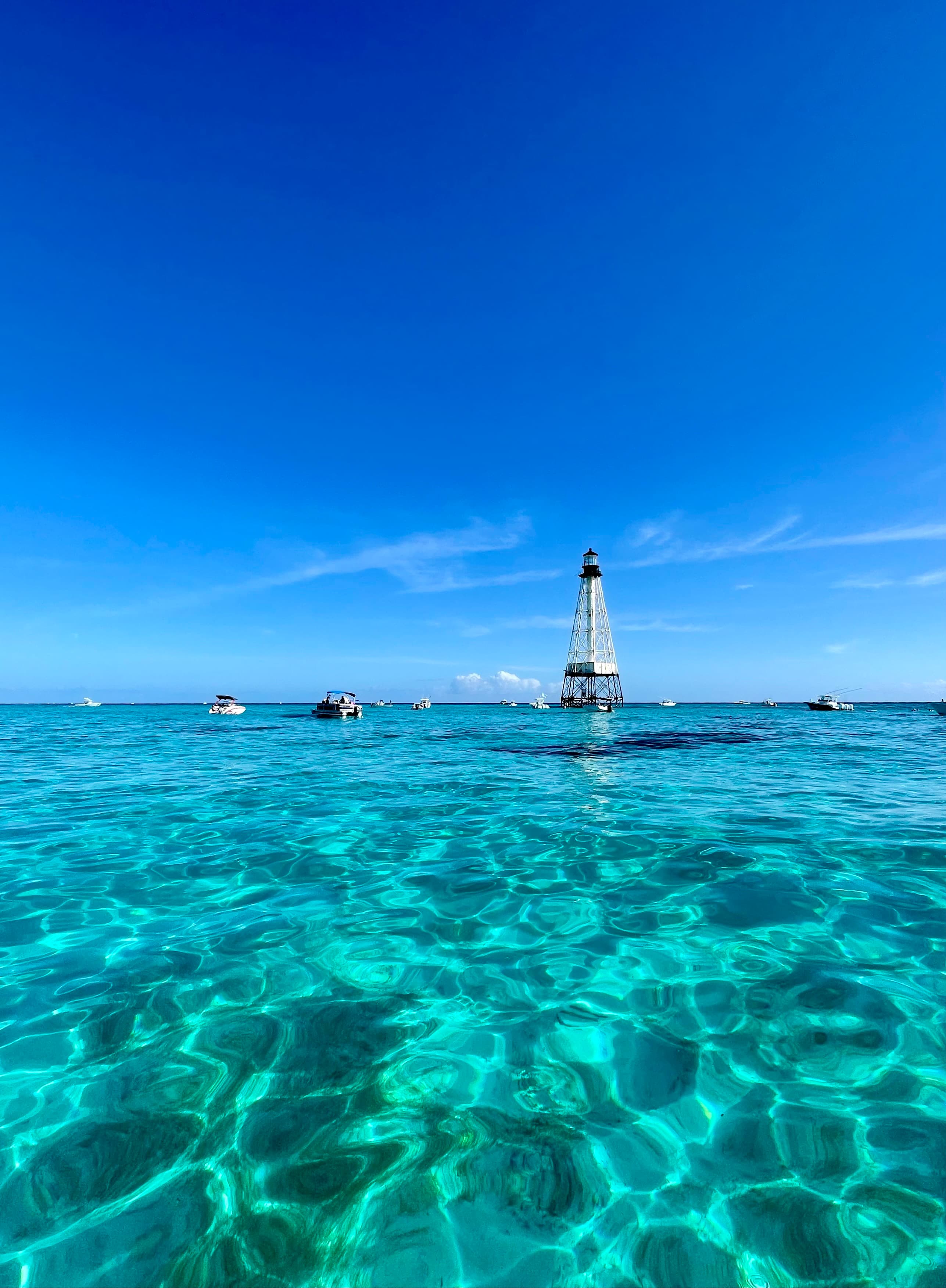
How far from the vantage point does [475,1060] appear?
13.0ft

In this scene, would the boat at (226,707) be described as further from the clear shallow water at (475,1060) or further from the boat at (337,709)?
the clear shallow water at (475,1060)

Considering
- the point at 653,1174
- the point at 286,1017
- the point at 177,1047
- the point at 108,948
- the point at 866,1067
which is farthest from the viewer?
the point at 108,948

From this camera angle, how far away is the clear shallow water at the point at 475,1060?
2.69m

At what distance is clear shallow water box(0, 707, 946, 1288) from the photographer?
8.84 feet

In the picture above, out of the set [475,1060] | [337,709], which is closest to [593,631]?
[337,709]

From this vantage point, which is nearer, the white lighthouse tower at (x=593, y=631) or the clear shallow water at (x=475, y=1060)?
the clear shallow water at (x=475, y=1060)

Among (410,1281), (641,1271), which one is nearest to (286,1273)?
(410,1281)

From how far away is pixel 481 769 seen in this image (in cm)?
1992

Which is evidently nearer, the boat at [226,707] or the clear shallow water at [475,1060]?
the clear shallow water at [475,1060]

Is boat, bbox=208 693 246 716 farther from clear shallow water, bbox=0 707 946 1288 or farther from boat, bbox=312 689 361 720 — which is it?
clear shallow water, bbox=0 707 946 1288

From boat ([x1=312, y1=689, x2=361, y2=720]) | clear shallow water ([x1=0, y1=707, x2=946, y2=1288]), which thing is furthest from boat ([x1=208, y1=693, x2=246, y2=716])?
clear shallow water ([x1=0, y1=707, x2=946, y2=1288])

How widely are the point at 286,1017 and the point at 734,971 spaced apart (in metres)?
4.05

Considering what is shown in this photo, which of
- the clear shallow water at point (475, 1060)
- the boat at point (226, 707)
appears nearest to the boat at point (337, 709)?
the boat at point (226, 707)

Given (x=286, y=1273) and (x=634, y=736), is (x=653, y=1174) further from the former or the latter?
(x=634, y=736)
